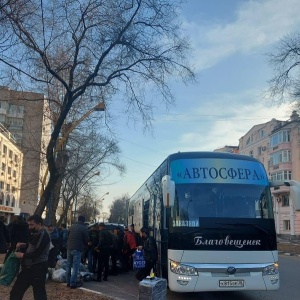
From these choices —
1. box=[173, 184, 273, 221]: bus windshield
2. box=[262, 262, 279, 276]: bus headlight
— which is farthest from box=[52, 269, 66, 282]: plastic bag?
box=[262, 262, 279, 276]: bus headlight

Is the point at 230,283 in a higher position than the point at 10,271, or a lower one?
lower

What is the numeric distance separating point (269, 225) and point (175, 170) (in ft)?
7.66

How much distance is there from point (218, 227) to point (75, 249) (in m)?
4.01

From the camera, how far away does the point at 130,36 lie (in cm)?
1388

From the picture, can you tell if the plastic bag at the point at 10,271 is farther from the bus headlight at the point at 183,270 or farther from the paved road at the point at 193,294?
the bus headlight at the point at 183,270

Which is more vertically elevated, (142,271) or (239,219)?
(239,219)

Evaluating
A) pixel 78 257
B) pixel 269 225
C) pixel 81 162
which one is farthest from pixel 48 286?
pixel 81 162

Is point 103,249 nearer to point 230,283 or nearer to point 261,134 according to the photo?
point 230,283

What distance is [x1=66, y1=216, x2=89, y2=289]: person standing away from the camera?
440 inches

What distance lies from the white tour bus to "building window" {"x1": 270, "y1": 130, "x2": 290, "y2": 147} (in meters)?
53.5

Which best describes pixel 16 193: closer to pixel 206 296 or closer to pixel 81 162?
pixel 81 162

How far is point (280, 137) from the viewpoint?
2470 inches

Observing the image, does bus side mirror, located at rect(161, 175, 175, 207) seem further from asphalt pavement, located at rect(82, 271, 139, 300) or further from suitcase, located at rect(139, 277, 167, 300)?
asphalt pavement, located at rect(82, 271, 139, 300)

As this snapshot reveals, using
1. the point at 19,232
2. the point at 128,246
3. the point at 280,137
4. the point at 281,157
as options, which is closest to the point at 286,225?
the point at 281,157
